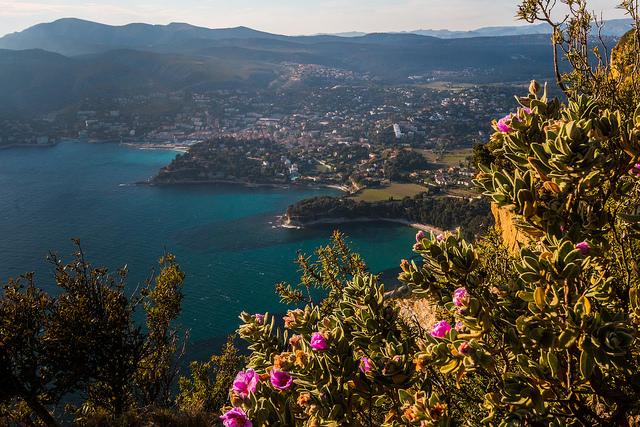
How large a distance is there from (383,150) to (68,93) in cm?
10043

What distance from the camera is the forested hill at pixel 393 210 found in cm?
4584

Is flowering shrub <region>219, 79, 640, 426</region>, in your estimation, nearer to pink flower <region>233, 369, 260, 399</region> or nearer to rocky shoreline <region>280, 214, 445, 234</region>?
pink flower <region>233, 369, 260, 399</region>

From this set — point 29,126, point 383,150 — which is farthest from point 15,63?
point 383,150

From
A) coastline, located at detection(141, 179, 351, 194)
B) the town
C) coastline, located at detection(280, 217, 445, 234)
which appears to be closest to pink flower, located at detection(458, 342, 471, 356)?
coastline, located at detection(280, 217, 445, 234)

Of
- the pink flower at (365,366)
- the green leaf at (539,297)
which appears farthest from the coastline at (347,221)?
the green leaf at (539,297)

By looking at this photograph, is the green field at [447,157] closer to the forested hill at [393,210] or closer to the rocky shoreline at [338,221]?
the forested hill at [393,210]

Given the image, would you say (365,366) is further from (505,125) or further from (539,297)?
(505,125)

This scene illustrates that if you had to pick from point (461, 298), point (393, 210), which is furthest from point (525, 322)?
point (393, 210)

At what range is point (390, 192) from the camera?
59.4 m

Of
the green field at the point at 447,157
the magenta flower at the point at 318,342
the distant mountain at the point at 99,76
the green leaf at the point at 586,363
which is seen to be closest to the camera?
the green leaf at the point at 586,363

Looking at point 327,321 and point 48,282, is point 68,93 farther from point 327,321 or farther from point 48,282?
point 327,321

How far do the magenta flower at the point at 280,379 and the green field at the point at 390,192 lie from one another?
54474mm

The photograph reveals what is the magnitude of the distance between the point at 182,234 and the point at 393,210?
79.5 ft

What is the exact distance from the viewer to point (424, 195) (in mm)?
54438
